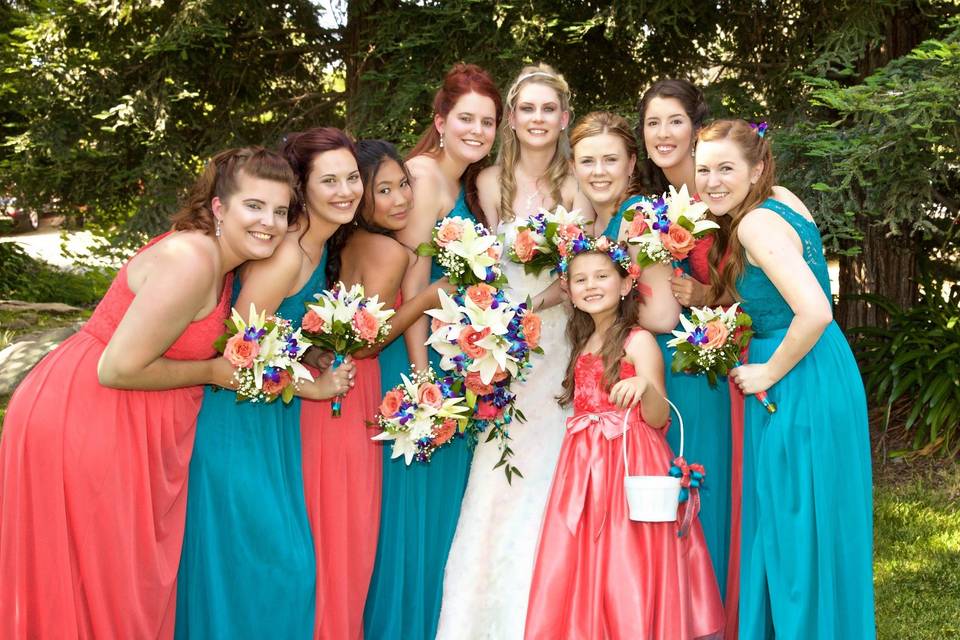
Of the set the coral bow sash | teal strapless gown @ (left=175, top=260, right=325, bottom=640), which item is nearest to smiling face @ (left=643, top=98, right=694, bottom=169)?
the coral bow sash

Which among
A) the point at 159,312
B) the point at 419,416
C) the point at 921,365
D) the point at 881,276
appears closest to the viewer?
the point at 159,312

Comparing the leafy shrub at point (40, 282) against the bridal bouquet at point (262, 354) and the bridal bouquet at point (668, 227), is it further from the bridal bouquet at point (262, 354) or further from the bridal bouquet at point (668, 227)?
the bridal bouquet at point (668, 227)

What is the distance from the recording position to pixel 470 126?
189 inches

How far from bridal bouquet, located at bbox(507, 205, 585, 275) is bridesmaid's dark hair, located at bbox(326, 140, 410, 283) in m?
0.64

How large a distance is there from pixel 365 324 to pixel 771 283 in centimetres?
164

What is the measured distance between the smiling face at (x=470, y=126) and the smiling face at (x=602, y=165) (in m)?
0.47

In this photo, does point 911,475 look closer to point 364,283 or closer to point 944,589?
point 944,589

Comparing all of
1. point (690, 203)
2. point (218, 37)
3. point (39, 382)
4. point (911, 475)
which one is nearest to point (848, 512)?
point (690, 203)

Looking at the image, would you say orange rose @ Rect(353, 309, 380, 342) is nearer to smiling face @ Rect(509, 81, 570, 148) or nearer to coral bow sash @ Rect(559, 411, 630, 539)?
coral bow sash @ Rect(559, 411, 630, 539)

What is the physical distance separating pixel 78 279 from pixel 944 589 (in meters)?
14.5

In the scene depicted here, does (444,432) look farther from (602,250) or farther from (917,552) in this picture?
(917,552)

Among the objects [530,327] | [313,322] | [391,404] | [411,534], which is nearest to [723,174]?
[530,327]

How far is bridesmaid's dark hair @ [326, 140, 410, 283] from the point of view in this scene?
14.6 feet

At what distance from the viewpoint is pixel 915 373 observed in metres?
7.95
